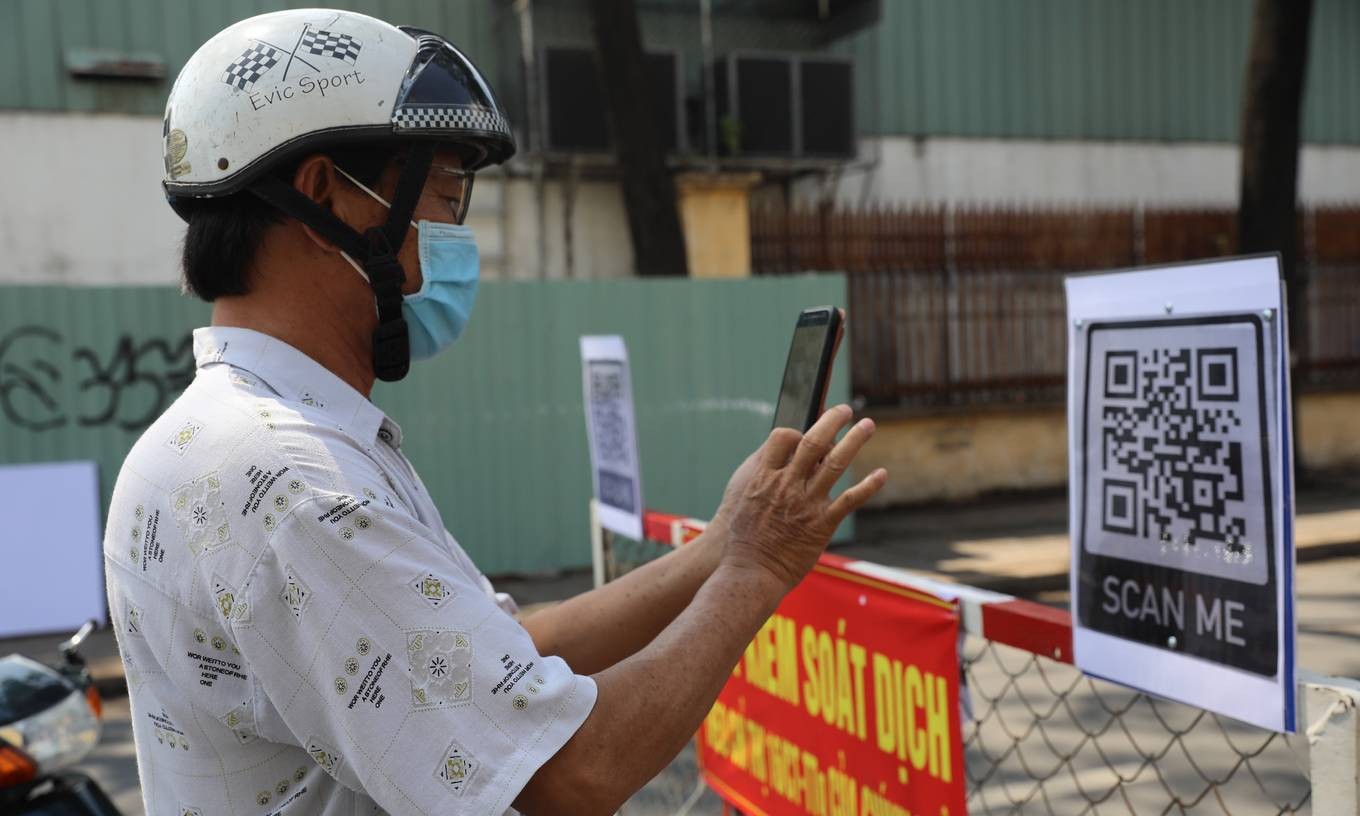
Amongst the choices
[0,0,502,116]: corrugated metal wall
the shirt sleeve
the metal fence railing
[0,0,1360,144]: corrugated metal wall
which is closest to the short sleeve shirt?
the shirt sleeve

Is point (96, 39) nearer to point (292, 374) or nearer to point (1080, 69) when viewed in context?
point (1080, 69)

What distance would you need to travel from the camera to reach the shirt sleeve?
1303 mm

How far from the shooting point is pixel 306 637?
1.30 metres

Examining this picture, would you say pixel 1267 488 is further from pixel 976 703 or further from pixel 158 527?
pixel 976 703

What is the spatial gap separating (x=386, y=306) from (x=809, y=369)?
0.64 meters

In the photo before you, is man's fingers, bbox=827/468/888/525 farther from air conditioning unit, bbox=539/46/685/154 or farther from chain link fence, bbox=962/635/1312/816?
air conditioning unit, bbox=539/46/685/154

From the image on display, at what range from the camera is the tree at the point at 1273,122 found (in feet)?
36.9

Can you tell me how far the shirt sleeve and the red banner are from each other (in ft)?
3.63

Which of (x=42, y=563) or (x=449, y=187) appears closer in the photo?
(x=449, y=187)

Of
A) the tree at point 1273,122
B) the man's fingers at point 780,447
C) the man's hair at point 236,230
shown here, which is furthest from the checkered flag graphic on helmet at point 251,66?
the tree at point 1273,122

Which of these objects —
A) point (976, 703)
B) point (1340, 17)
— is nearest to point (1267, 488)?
point (976, 703)

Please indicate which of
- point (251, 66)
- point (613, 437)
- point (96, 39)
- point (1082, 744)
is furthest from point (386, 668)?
point (96, 39)

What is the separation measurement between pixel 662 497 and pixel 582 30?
6.09 metres

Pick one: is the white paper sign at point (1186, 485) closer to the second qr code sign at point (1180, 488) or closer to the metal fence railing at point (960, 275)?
the second qr code sign at point (1180, 488)
